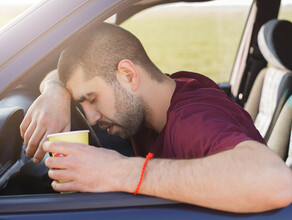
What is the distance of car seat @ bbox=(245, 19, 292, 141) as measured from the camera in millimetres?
2496

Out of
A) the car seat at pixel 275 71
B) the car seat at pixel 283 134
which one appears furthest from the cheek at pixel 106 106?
the car seat at pixel 275 71

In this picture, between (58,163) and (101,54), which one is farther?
(101,54)

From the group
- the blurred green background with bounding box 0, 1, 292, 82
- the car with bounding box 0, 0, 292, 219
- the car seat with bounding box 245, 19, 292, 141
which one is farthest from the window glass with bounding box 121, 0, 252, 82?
the car with bounding box 0, 0, 292, 219

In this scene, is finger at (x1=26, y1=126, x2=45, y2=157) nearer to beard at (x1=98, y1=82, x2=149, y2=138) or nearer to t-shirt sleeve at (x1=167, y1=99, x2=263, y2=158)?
beard at (x1=98, y1=82, x2=149, y2=138)

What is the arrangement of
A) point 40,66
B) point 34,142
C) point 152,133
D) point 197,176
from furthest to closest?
point 152,133
point 34,142
point 40,66
point 197,176

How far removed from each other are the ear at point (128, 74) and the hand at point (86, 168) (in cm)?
43

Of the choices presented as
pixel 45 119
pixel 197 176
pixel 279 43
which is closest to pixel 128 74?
pixel 45 119

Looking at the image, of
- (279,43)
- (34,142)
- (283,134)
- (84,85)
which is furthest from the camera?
(279,43)

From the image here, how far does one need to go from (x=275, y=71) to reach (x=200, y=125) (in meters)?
1.72

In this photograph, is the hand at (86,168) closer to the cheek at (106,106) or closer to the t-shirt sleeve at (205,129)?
the t-shirt sleeve at (205,129)

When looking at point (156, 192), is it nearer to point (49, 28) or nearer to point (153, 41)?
point (49, 28)

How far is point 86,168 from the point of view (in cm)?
109

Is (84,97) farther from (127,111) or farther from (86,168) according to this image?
(86,168)

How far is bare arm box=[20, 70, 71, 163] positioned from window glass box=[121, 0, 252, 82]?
888cm
